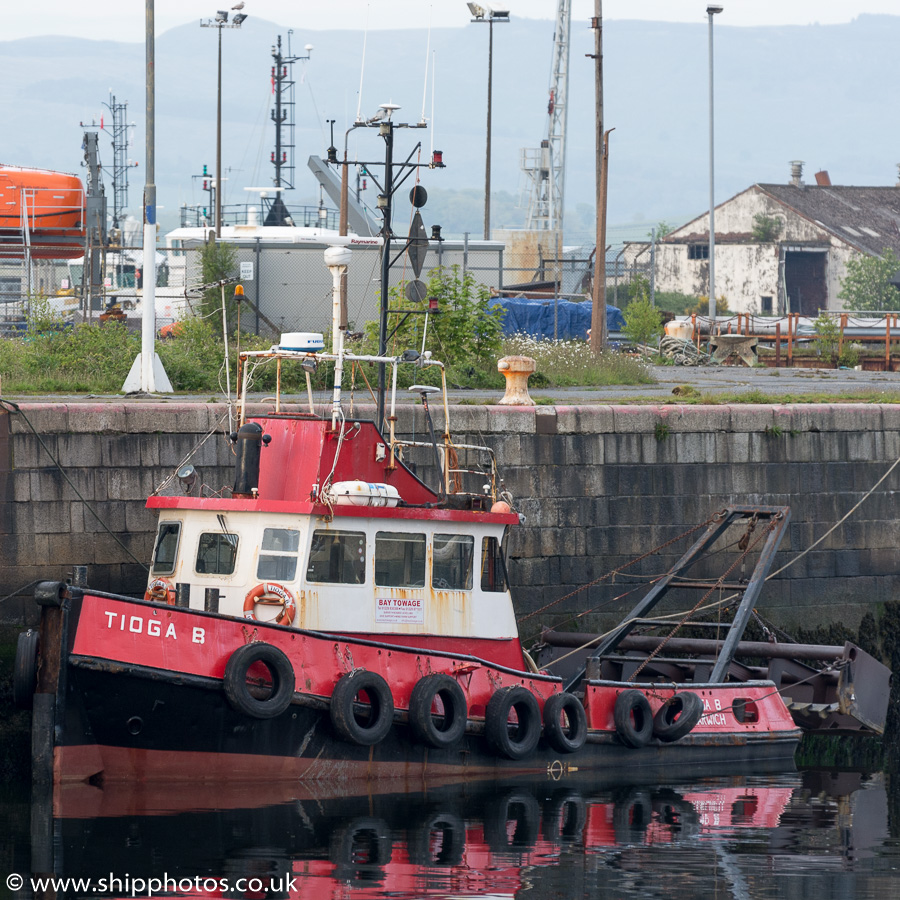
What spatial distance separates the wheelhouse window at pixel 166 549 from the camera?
10758mm

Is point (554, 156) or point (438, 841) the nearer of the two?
point (438, 841)

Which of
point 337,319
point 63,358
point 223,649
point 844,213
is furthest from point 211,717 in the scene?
point 844,213

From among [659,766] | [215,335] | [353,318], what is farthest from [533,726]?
[353,318]

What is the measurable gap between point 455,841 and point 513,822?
28.0 inches

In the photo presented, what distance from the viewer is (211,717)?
9570mm

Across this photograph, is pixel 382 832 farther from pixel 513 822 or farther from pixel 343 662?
pixel 343 662

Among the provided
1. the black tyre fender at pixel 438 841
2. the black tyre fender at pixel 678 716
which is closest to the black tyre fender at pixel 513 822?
the black tyre fender at pixel 438 841

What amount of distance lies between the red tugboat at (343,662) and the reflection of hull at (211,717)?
0.04 ft

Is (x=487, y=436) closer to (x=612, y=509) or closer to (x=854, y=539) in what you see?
(x=612, y=509)

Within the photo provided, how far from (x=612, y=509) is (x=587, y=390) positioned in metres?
4.53

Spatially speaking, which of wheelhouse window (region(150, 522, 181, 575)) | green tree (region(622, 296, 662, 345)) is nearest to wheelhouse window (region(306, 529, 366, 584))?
wheelhouse window (region(150, 522, 181, 575))

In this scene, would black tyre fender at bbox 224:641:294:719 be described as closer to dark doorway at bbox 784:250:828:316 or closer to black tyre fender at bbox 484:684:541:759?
black tyre fender at bbox 484:684:541:759

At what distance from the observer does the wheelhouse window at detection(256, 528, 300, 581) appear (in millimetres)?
10344

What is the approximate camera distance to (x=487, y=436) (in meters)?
13.5
